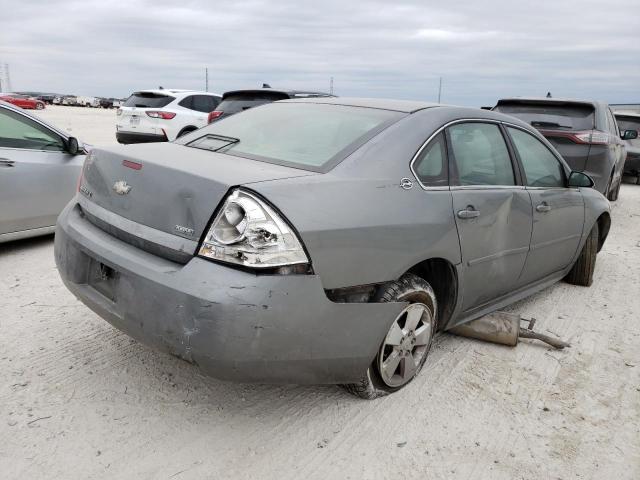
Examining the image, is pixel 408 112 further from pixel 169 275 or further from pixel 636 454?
pixel 636 454

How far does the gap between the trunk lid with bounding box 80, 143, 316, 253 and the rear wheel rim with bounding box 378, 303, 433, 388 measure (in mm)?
A: 937

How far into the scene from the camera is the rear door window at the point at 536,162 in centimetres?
388

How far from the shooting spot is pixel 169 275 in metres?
2.35

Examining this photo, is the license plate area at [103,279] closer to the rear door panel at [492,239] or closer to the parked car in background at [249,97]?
the rear door panel at [492,239]

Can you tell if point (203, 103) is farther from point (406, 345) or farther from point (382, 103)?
point (406, 345)

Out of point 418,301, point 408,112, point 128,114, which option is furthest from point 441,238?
point 128,114

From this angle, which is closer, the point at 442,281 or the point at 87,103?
the point at 442,281

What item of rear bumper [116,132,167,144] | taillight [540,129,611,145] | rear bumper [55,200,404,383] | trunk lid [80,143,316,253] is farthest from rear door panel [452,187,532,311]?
rear bumper [116,132,167,144]

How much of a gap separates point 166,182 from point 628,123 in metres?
13.5

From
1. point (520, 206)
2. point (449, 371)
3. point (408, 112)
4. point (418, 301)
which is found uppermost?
point (408, 112)

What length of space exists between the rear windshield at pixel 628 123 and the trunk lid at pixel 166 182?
505 inches

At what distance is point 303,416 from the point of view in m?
2.82

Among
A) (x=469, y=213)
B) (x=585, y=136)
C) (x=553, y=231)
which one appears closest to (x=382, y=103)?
(x=469, y=213)

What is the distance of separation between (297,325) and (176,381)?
1055 mm
